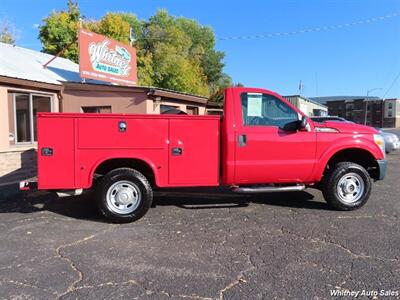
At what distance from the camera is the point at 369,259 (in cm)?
480

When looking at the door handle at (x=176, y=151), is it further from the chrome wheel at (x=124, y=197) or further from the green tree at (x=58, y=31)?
the green tree at (x=58, y=31)

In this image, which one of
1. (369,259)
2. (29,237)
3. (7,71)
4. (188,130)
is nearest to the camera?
(369,259)

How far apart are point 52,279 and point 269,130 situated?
13.2 feet

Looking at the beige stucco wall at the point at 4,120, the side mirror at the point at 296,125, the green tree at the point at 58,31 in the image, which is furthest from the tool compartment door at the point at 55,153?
the green tree at the point at 58,31

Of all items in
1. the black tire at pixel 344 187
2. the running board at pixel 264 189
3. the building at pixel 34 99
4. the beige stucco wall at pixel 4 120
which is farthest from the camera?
the building at pixel 34 99

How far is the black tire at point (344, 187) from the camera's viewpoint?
23.1 feet

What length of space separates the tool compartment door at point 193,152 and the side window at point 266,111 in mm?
590

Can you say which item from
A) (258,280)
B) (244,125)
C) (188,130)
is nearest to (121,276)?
(258,280)

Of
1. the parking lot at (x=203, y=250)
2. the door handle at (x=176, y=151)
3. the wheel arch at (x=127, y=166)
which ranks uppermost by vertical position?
the door handle at (x=176, y=151)

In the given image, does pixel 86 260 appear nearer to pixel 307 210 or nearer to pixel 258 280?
pixel 258 280

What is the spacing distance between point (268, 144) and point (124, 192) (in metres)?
2.46

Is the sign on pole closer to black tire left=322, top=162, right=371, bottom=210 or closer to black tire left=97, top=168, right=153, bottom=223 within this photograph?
black tire left=97, top=168, right=153, bottom=223

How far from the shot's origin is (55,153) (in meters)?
6.29

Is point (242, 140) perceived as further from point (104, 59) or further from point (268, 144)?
point (104, 59)
